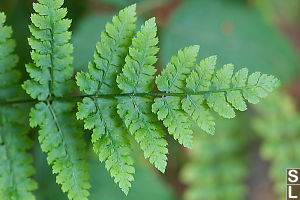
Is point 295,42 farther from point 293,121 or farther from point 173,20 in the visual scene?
point 173,20

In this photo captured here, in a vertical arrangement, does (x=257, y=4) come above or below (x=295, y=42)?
below

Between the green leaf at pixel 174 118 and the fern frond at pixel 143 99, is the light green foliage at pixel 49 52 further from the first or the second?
the green leaf at pixel 174 118

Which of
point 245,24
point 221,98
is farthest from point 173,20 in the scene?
point 221,98

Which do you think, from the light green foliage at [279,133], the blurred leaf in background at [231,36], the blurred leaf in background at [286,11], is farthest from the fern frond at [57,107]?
the blurred leaf in background at [286,11]

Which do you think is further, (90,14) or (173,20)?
(173,20)

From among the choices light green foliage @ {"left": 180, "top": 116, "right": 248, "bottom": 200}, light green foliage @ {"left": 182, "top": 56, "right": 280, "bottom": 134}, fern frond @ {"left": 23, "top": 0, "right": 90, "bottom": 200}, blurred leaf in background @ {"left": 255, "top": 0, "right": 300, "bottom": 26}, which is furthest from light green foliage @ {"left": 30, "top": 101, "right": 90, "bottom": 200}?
blurred leaf in background @ {"left": 255, "top": 0, "right": 300, "bottom": 26}

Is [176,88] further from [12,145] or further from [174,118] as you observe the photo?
[12,145]

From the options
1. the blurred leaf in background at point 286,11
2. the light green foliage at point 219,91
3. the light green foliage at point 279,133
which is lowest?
the light green foliage at point 219,91
